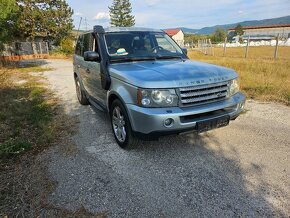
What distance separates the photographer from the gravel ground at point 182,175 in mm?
2609

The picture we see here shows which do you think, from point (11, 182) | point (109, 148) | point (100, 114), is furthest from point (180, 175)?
point (100, 114)

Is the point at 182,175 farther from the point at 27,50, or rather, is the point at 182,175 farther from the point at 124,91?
the point at 27,50

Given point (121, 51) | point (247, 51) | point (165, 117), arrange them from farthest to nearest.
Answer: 1. point (247, 51)
2. point (121, 51)
3. point (165, 117)

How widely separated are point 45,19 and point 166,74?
28.9 meters

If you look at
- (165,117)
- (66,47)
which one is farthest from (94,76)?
(66,47)

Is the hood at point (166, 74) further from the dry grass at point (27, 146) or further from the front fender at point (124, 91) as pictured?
Result: the dry grass at point (27, 146)

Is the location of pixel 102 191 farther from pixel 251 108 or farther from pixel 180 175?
pixel 251 108

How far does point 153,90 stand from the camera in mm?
3098

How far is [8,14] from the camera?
13836mm

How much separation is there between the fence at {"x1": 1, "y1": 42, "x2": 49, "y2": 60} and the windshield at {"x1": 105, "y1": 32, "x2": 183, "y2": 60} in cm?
2583

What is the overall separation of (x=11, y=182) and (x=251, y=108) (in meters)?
5.24

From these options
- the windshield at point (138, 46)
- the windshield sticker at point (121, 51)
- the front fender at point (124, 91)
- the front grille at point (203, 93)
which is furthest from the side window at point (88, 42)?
the front grille at point (203, 93)

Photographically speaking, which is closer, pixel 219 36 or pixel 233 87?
pixel 233 87

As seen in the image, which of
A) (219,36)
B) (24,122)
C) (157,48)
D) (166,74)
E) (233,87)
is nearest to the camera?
(166,74)
